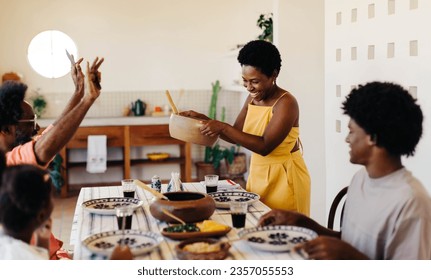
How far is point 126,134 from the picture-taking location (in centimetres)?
566

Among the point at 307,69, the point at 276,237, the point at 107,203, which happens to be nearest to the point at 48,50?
the point at 307,69

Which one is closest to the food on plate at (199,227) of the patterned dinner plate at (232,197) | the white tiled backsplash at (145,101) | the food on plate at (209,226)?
the food on plate at (209,226)

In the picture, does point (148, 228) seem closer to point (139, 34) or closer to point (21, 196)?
point (21, 196)

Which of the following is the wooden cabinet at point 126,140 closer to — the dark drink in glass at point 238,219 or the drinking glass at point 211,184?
the drinking glass at point 211,184

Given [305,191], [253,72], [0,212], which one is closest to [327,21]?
[253,72]

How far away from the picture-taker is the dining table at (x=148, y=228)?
164cm

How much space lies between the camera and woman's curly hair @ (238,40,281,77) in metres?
2.48

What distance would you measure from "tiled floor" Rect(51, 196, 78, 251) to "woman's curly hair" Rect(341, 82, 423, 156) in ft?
9.59

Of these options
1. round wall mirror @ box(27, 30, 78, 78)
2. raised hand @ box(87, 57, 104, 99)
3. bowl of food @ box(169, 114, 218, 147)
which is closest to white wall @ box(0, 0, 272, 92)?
round wall mirror @ box(27, 30, 78, 78)

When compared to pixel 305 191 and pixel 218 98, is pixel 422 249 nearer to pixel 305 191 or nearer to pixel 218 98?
pixel 305 191

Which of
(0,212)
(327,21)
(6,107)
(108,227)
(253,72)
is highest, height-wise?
(327,21)

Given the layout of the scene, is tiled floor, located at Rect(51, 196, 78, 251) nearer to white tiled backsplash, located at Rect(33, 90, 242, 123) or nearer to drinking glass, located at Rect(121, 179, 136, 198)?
white tiled backsplash, located at Rect(33, 90, 242, 123)

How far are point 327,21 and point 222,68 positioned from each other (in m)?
3.12

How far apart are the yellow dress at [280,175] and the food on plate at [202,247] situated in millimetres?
905
